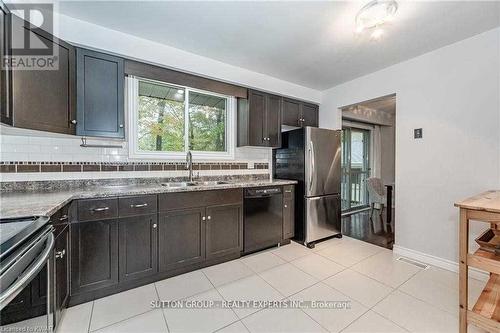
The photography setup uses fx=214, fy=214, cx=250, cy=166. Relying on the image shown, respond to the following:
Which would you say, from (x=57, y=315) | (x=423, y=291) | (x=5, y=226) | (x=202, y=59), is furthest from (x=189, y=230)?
(x=423, y=291)

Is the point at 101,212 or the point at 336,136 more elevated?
the point at 336,136

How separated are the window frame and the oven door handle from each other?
55.9 inches

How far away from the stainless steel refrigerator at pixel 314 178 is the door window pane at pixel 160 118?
5.34 feet

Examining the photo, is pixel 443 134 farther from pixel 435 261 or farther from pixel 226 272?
pixel 226 272

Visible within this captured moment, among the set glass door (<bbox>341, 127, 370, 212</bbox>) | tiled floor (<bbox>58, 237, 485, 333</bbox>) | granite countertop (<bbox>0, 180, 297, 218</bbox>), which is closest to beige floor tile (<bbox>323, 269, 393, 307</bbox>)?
tiled floor (<bbox>58, 237, 485, 333</bbox>)

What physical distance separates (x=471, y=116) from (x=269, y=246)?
8.77 ft

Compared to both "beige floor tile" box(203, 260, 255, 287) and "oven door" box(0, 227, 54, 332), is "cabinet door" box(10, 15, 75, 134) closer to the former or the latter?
"oven door" box(0, 227, 54, 332)

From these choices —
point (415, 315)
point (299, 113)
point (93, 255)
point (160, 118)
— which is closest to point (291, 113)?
point (299, 113)

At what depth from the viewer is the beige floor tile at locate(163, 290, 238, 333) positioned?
1.53 meters

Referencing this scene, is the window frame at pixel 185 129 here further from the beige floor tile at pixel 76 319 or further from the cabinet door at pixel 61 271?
the beige floor tile at pixel 76 319

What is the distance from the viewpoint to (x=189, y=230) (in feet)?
7.36

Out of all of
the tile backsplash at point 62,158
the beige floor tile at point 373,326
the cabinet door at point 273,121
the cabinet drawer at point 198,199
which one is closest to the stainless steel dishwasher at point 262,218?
the cabinet drawer at point 198,199

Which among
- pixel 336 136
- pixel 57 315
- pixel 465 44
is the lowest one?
pixel 57 315

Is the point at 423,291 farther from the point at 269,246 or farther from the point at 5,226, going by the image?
the point at 5,226
